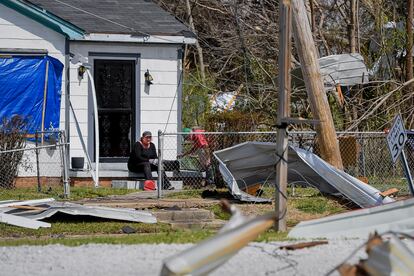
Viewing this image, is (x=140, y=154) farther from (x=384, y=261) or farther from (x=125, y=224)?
(x=384, y=261)

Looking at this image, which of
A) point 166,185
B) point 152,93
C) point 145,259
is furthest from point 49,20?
point 145,259

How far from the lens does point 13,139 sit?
1853cm

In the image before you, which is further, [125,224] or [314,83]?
[314,83]

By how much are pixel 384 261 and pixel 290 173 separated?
33.1 feet

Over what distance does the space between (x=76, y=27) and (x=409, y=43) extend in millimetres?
8401

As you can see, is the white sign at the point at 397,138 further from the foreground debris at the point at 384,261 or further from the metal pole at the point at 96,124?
the metal pole at the point at 96,124

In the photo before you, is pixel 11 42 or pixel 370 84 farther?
pixel 370 84

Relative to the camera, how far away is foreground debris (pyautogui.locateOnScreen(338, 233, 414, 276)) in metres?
6.65

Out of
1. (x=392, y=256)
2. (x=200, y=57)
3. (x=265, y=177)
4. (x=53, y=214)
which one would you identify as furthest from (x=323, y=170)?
(x=200, y=57)

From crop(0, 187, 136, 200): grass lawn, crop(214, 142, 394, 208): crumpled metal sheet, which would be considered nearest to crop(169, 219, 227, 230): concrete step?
crop(214, 142, 394, 208): crumpled metal sheet

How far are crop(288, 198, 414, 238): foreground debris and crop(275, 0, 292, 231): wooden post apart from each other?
1195 mm

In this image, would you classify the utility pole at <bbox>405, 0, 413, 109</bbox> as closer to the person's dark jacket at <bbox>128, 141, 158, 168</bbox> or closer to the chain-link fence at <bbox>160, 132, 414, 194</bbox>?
the chain-link fence at <bbox>160, 132, 414, 194</bbox>

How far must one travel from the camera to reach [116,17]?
20859mm

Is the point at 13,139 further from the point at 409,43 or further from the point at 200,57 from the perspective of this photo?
the point at 200,57
